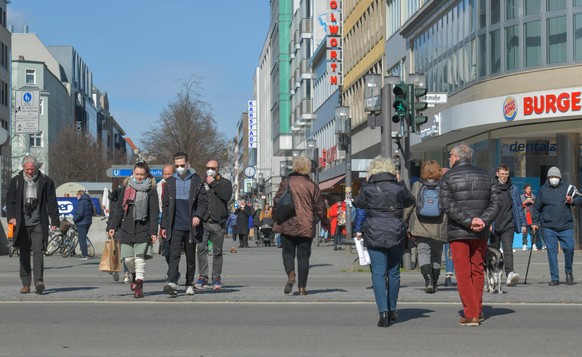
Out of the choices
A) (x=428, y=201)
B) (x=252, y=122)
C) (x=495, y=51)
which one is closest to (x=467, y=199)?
(x=428, y=201)

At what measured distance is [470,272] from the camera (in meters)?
11.7

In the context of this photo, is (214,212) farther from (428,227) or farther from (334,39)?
(334,39)

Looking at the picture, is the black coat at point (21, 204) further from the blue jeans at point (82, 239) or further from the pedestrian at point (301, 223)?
the blue jeans at point (82, 239)

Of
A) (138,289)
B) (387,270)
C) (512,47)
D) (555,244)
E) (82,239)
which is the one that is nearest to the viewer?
(387,270)

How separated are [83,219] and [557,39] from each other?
13757 millimetres

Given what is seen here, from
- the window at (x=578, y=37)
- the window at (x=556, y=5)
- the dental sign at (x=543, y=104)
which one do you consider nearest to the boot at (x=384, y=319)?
the dental sign at (x=543, y=104)

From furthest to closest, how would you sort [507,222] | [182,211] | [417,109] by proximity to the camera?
[417,109]
[507,222]
[182,211]

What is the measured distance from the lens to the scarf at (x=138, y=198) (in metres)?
15.0

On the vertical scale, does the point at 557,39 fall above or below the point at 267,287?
above

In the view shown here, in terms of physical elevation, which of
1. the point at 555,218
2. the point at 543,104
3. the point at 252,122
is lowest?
the point at 555,218

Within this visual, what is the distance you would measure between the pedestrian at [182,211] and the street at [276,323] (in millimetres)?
637

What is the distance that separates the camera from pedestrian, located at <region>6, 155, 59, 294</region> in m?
15.8

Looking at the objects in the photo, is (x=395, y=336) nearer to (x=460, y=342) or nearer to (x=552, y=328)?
(x=460, y=342)

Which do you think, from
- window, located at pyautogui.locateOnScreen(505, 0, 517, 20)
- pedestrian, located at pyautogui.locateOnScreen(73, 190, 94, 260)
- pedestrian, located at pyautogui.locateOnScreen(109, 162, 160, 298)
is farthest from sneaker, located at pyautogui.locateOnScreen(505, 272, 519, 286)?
window, located at pyautogui.locateOnScreen(505, 0, 517, 20)
